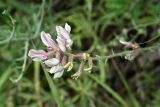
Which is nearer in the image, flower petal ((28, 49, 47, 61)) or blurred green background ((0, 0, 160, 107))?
flower petal ((28, 49, 47, 61))

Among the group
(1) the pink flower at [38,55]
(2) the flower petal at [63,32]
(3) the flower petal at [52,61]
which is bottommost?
(3) the flower petal at [52,61]

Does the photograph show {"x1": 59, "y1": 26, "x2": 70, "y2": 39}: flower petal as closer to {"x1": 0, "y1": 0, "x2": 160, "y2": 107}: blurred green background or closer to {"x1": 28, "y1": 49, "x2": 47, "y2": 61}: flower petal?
{"x1": 28, "y1": 49, "x2": 47, "y2": 61}: flower petal

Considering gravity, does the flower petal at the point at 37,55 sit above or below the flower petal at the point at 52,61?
above

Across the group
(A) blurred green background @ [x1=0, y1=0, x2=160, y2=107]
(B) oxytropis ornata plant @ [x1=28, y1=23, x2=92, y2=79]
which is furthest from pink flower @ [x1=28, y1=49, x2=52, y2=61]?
(A) blurred green background @ [x1=0, y1=0, x2=160, y2=107]

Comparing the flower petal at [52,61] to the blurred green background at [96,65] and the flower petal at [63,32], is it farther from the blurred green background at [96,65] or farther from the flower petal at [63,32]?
the blurred green background at [96,65]

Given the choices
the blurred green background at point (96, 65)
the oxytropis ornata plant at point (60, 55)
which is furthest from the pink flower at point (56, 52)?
the blurred green background at point (96, 65)

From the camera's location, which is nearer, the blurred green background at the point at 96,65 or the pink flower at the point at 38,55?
the pink flower at the point at 38,55

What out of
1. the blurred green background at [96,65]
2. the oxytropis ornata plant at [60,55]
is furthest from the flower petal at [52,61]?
the blurred green background at [96,65]

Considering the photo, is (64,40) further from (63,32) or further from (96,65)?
(96,65)

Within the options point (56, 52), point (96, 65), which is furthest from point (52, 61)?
point (96, 65)
